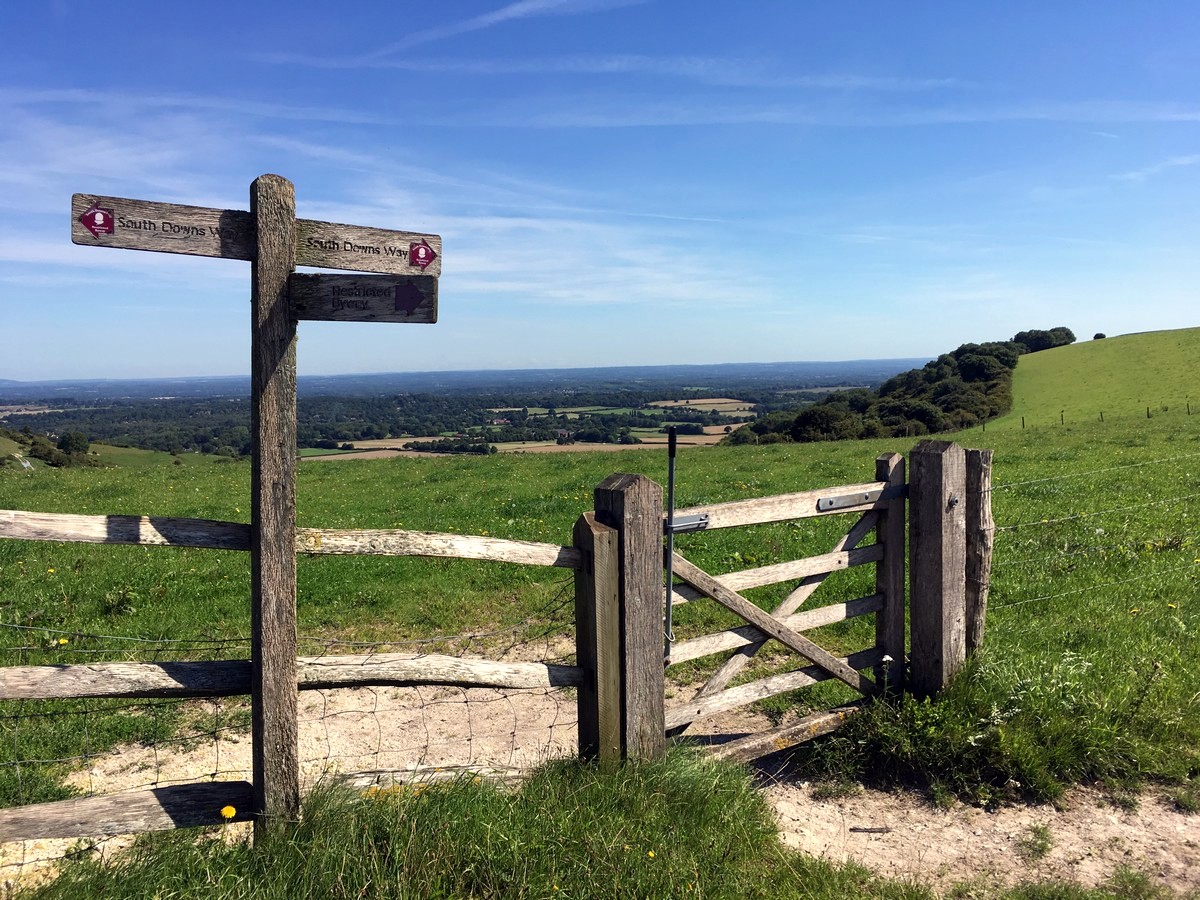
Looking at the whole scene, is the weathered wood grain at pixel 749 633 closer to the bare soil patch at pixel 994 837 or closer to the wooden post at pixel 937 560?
the wooden post at pixel 937 560

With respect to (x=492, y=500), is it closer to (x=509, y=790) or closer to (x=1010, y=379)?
(x=509, y=790)

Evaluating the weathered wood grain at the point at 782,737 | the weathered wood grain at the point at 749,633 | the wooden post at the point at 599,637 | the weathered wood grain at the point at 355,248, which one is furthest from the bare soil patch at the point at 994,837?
the weathered wood grain at the point at 355,248

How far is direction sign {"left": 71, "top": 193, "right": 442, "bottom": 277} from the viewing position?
3.30m

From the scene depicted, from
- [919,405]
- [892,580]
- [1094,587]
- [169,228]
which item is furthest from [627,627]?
[919,405]

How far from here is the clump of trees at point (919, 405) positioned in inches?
1447

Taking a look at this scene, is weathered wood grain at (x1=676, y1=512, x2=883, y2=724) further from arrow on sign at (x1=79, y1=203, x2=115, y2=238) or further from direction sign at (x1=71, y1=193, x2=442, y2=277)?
arrow on sign at (x1=79, y1=203, x2=115, y2=238)

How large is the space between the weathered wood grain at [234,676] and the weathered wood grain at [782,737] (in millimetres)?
1287

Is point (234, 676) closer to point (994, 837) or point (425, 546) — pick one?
point (425, 546)

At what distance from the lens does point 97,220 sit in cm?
329

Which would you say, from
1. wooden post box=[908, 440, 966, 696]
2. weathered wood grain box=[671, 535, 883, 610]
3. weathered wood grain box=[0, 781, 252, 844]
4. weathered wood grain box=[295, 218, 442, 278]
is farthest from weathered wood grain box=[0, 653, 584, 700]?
wooden post box=[908, 440, 966, 696]

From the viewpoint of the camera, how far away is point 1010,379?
58188 mm

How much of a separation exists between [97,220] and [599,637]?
3133mm

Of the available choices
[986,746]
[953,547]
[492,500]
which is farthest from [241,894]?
[492,500]

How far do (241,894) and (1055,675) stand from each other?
5408 millimetres
